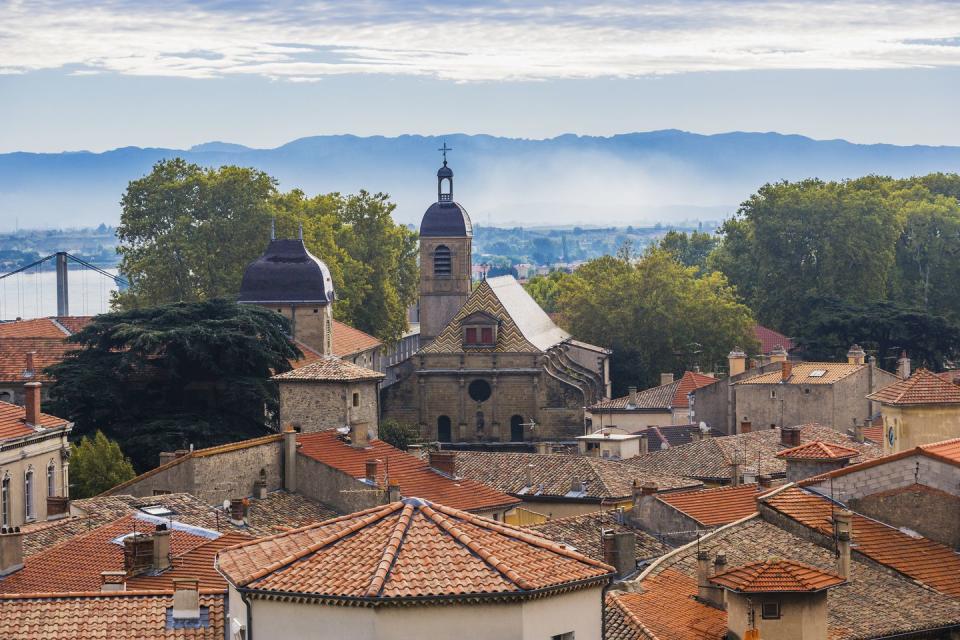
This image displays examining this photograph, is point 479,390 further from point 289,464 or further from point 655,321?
point 289,464

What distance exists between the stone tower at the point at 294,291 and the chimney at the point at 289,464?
33134 mm

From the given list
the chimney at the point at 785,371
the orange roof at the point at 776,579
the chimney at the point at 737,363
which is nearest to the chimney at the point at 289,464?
the orange roof at the point at 776,579

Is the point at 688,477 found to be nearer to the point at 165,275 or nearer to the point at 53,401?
the point at 53,401

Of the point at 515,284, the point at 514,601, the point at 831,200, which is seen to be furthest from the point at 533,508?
the point at 831,200

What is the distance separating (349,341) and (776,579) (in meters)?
62.9

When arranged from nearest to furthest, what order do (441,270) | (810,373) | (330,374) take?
(330,374) < (810,373) < (441,270)

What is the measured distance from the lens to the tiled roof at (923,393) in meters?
40.7

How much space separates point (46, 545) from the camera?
114 feet

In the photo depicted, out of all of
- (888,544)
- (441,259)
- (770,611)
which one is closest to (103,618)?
(770,611)

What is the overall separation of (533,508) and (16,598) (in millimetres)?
26089

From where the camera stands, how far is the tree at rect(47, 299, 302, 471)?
198 ft

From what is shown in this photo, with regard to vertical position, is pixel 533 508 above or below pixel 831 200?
below

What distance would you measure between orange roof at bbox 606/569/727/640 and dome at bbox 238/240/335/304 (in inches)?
1930

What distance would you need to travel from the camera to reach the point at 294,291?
78938 mm
